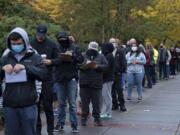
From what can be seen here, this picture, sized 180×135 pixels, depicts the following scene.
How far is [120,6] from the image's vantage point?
84.6 ft

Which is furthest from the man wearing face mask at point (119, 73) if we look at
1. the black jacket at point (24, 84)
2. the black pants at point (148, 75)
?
the black pants at point (148, 75)

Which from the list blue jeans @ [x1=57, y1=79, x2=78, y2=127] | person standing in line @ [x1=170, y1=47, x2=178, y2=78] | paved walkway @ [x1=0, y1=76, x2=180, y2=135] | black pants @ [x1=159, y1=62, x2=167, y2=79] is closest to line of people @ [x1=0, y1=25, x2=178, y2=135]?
blue jeans @ [x1=57, y1=79, x2=78, y2=127]

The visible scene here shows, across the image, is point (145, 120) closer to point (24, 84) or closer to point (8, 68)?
point (24, 84)

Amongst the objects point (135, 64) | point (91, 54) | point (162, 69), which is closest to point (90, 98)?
point (91, 54)

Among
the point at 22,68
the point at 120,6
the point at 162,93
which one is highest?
the point at 120,6

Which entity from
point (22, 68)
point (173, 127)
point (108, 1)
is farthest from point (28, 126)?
point (108, 1)

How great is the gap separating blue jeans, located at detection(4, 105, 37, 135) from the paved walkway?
3316 millimetres

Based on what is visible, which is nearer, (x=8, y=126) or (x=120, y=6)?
(x=8, y=126)

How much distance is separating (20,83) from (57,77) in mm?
3250

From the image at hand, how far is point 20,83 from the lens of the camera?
6848 millimetres

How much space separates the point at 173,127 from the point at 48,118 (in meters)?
3.36

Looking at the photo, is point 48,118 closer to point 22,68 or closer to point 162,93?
point 22,68

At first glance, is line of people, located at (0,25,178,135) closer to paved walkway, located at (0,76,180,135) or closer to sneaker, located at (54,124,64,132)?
sneaker, located at (54,124,64,132)

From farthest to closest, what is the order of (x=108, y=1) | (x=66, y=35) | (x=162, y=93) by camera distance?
(x=108, y=1)
(x=162, y=93)
(x=66, y=35)
